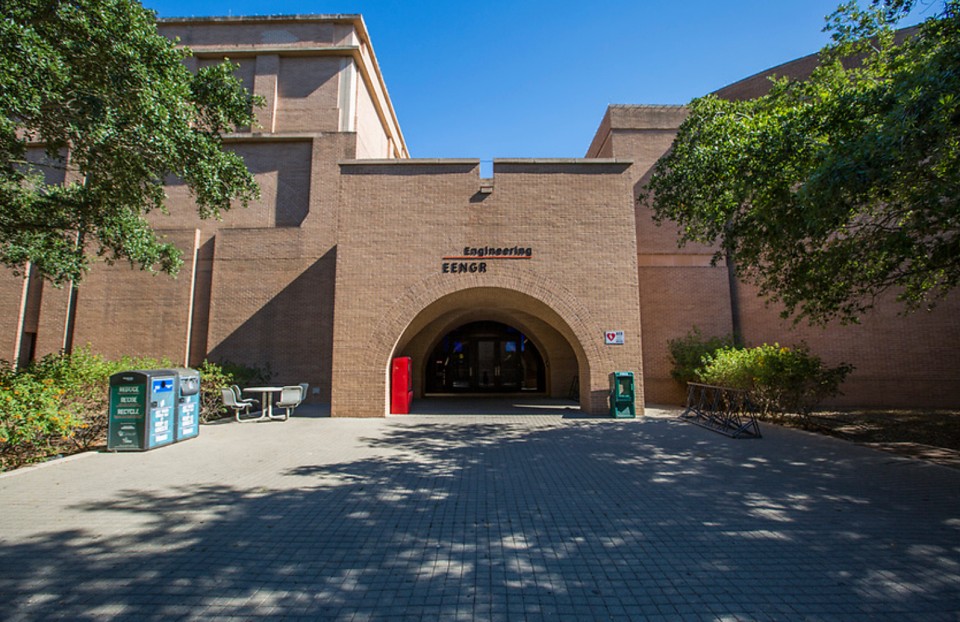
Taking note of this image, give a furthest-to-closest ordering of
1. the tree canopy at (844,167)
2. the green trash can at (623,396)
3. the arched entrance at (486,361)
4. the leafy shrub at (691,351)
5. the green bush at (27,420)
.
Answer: the arched entrance at (486,361), the leafy shrub at (691,351), the green trash can at (623,396), the green bush at (27,420), the tree canopy at (844,167)

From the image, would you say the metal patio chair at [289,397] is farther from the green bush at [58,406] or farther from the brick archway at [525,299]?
the brick archway at [525,299]

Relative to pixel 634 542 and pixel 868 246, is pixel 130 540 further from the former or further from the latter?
pixel 868 246

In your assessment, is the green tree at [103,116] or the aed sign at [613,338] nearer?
the green tree at [103,116]

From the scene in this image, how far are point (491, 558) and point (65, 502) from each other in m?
4.90

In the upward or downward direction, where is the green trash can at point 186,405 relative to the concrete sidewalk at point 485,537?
upward

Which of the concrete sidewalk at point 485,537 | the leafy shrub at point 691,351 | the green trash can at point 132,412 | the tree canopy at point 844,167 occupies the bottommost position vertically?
the concrete sidewalk at point 485,537

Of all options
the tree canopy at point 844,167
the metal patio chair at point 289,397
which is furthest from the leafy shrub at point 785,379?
the metal patio chair at point 289,397

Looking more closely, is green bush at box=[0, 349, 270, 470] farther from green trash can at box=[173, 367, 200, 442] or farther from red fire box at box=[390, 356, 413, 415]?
red fire box at box=[390, 356, 413, 415]

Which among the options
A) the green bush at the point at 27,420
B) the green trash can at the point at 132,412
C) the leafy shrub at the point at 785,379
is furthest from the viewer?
the leafy shrub at the point at 785,379

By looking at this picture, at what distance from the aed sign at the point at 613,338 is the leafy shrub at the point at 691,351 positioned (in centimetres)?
422

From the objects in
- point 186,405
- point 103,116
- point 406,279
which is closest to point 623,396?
point 406,279

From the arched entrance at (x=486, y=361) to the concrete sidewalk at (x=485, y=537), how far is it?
45.3 ft

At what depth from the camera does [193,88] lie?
907cm

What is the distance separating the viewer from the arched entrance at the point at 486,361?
70.2ft
